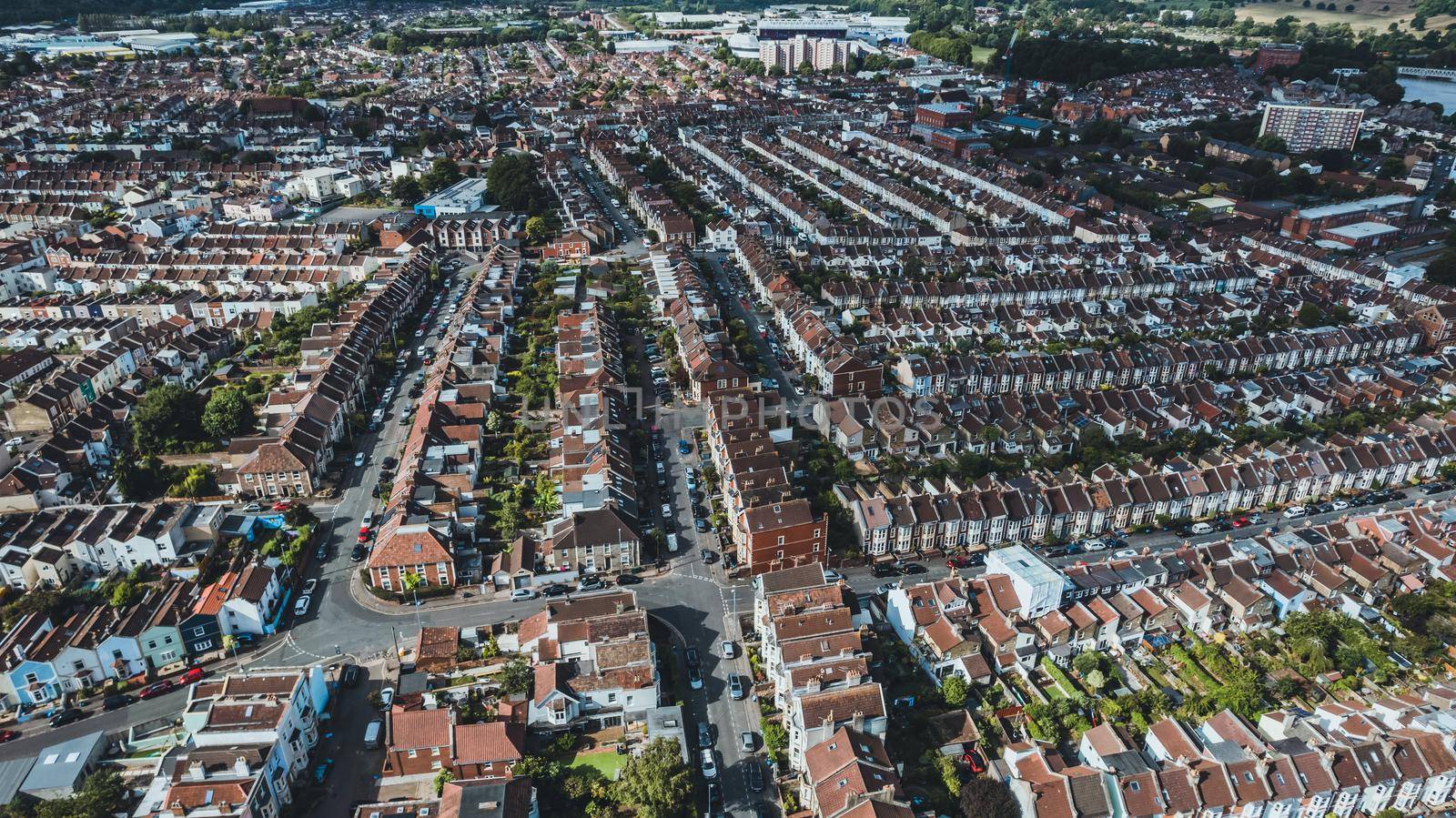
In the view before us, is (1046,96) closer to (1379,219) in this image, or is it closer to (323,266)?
(1379,219)

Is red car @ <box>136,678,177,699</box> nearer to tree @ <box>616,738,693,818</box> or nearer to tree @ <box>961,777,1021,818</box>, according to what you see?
tree @ <box>616,738,693,818</box>

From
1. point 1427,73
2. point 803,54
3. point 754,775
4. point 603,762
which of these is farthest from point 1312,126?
point 603,762

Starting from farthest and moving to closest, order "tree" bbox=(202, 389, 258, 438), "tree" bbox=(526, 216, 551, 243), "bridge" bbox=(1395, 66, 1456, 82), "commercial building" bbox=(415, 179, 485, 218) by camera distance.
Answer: "bridge" bbox=(1395, 66, 1456, 82), "commercial building" bbox=(415, 179, 485, 218), "tree" bbox=(526, 216, 551, 243), "tree" bbox=(202, 389, 258, 438)

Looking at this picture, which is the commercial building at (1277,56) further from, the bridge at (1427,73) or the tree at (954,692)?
the tree at (954,692)

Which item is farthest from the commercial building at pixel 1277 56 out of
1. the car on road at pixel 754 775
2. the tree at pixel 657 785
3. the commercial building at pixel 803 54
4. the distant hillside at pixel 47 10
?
the distant hillside at pixel 47 10

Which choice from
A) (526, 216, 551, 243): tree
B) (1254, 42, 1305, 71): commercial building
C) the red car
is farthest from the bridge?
the red car
